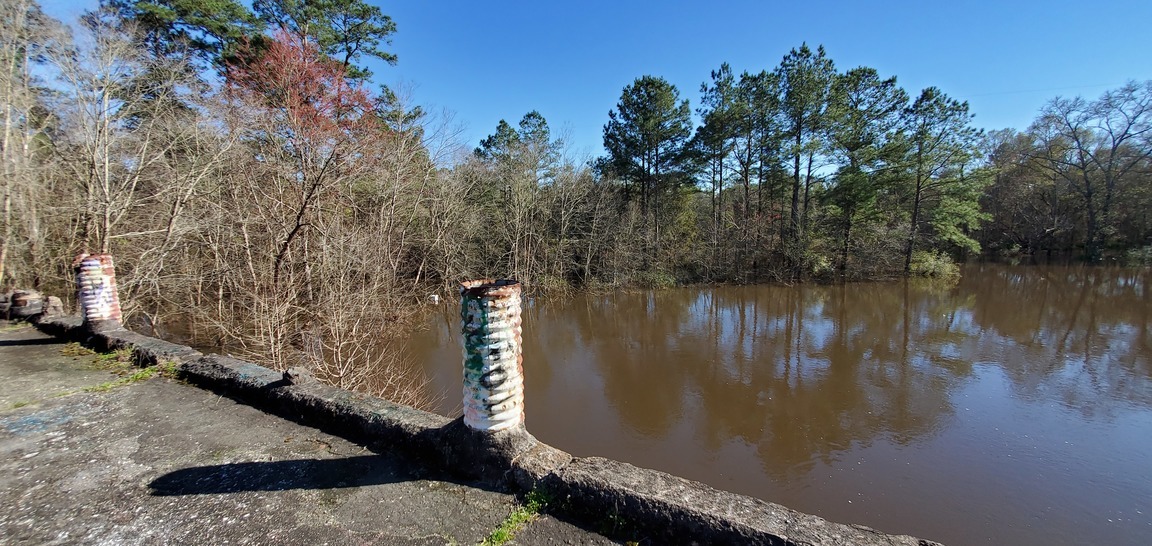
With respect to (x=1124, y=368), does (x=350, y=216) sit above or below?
above

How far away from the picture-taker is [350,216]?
10.5 metres

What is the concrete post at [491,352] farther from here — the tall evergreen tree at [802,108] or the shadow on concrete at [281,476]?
the tall evergreen tree at [802,108]

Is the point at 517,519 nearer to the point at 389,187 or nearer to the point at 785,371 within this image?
the point at 785,371

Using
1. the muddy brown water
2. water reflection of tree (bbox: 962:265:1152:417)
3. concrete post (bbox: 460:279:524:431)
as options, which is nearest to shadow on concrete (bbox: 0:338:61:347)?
the muddy brown water

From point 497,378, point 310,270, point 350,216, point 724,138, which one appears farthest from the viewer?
point 724,138

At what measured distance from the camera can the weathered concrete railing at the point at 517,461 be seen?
178 centimetres

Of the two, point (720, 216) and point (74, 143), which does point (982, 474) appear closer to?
point (74, 143)

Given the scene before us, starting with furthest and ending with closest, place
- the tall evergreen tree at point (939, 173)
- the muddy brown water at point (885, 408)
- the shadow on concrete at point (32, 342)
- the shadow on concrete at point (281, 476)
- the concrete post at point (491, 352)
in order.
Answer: the tall evergreen tree at point (939, 173) → the shadow on concrete at point (32, 342) → the muddy brown water at point (885, 408) → the shadow on concrete at point (281, 476) → the concrete post at point (491, 352)

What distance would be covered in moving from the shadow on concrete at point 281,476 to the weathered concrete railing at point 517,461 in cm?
19

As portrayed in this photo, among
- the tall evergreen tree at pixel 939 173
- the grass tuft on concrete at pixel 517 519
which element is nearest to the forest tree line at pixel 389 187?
the tall evergreen tree at pixel 939 173

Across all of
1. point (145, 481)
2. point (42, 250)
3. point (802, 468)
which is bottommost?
point (802, 468)

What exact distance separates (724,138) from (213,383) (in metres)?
21.2

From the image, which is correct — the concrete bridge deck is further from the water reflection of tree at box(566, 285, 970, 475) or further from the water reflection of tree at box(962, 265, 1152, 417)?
the water reflection of tree at box(962, 265, 1152, 417)

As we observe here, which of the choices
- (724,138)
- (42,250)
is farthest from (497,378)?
(724,138)
